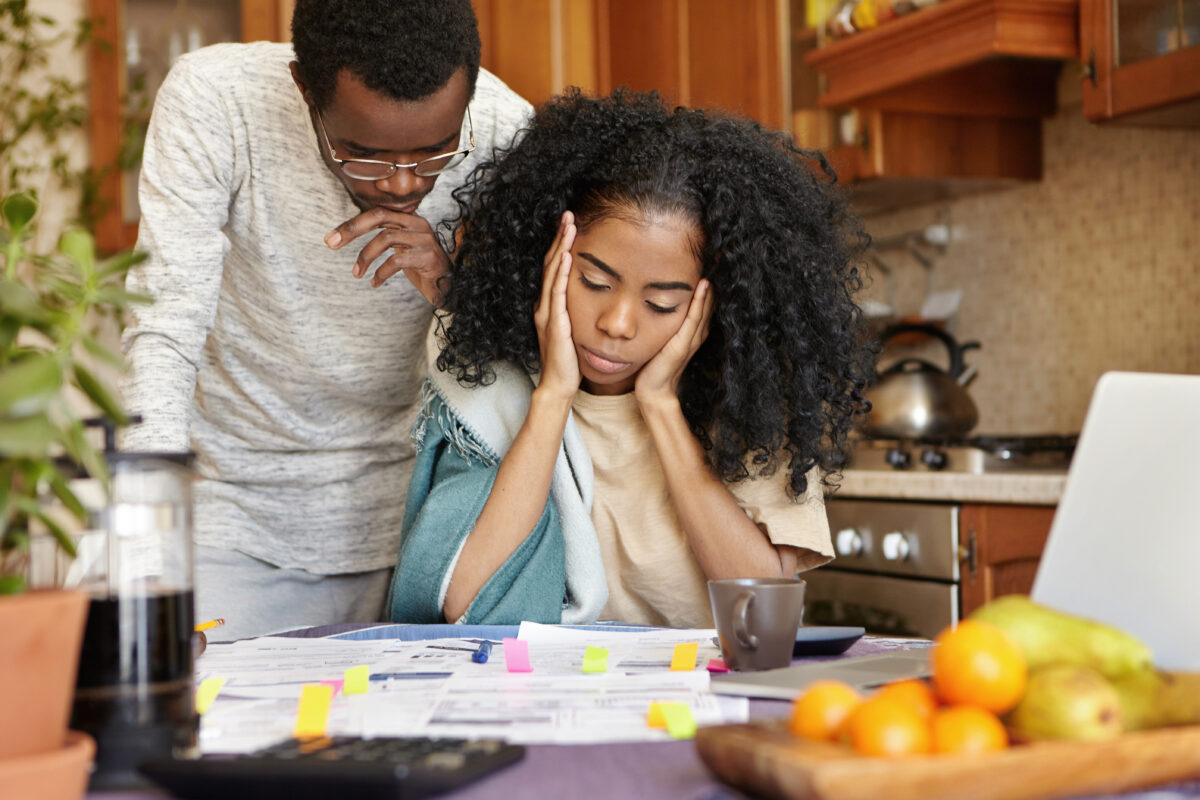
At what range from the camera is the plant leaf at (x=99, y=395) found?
56 cm

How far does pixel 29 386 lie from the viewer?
497 millimetres

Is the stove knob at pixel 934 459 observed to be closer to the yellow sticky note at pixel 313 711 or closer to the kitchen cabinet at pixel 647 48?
the kitchen cabinet at pixel 647 48

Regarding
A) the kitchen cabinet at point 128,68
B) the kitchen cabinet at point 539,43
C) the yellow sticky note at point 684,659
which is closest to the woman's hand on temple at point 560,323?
the yellow sticky note at point 684,659

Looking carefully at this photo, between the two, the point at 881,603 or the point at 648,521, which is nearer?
the point at 648,521

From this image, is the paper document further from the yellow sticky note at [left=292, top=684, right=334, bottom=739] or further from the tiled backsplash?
the tiled backsplash

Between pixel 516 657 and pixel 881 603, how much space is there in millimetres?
1507

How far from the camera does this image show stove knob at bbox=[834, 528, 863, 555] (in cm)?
231

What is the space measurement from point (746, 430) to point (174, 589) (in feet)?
2.74

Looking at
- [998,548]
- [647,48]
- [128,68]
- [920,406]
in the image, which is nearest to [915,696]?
[998,548]

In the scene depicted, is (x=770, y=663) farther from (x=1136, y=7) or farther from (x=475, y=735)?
(x=1136, y=7)

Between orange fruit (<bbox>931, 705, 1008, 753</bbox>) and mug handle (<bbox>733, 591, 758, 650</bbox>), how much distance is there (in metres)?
0.31

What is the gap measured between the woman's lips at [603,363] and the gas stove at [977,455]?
3.26ft

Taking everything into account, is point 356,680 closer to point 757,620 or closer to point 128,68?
point 757,620

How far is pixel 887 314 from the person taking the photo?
2.96 meters
